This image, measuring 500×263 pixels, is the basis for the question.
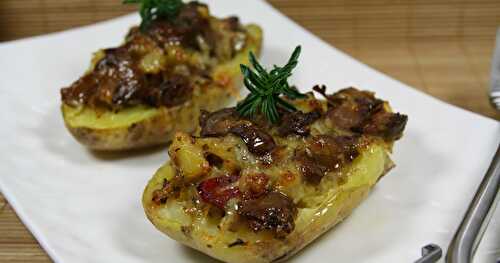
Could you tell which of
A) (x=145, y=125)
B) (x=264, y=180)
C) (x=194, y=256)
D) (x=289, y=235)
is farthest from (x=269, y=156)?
(x=145, y=125)

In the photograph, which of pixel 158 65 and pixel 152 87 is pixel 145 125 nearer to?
pixel 152 87

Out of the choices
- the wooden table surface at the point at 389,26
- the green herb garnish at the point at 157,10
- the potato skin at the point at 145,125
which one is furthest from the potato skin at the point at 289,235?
the wooden table surface at the point at 389,26

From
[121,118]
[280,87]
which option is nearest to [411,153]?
[280,87]

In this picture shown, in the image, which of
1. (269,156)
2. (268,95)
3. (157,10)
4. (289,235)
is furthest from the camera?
(157,10)

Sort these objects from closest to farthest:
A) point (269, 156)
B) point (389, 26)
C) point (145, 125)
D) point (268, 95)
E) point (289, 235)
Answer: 1. point (289, 235)
2. point (269, 156)
3. point (268, 95)
4. point (145, 125)
5. point (389, 26)

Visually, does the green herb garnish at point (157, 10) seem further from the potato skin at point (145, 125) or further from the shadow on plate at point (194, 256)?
the shadow on plate at point (194, 256)

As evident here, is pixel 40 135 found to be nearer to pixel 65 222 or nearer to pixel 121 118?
pixel 121 118

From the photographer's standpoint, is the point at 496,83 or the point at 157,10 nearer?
the point at 496,83
